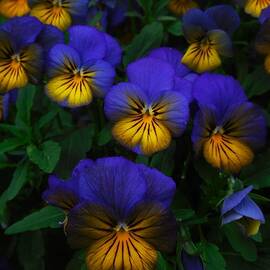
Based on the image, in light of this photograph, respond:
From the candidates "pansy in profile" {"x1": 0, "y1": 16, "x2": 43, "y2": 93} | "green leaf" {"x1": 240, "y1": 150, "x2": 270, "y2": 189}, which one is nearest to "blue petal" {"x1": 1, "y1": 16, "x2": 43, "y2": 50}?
"pansy in profile" {"x1": 0, "y1": 16, "x2": 43, "y2": 93}

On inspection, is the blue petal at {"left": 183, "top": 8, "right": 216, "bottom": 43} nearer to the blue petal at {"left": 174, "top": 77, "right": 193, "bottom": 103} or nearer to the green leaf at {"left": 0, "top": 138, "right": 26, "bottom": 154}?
the blue petal at {"left": 174, "top": 77, "right": 193, "bottom": 103}

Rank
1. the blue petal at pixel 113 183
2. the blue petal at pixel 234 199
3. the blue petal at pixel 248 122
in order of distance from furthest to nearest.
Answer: the blue petal at pixel 248 122 → the blue petal at pixel 234 199 → the blue petal at pixel 113 183

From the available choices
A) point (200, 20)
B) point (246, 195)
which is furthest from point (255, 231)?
point (200, 20)

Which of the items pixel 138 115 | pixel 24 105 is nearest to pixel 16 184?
pixel 24 105

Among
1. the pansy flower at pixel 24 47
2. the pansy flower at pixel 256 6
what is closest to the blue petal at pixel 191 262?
the pansy flower at pixel 24 47

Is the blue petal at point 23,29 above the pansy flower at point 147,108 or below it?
above

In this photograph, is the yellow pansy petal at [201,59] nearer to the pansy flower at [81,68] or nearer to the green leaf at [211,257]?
the pansy flower at [81,68]

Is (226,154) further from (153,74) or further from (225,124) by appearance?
(153,74)
